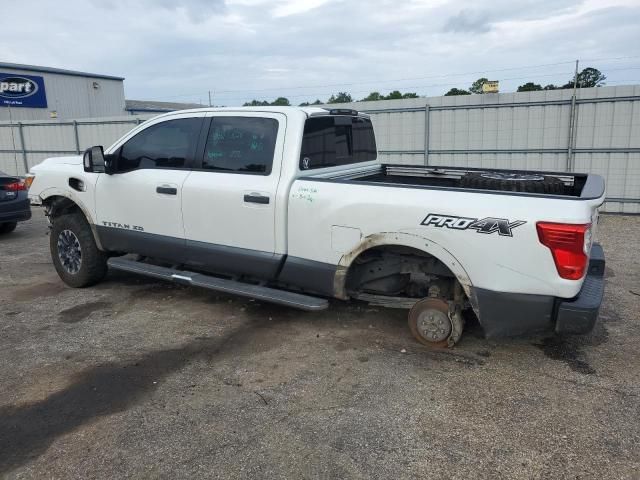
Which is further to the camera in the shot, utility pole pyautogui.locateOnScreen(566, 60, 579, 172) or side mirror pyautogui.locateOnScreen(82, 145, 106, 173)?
utility pole pyautogui.locateOnScreen(566, 60, 579, 172)

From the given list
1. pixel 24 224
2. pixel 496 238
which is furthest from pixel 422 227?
pixel 24 224

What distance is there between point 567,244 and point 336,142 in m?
2.50

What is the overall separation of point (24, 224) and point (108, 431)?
921cm

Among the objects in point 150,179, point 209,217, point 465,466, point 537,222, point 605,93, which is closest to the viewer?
point 465,466

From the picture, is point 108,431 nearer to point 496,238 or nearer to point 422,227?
point 422,227

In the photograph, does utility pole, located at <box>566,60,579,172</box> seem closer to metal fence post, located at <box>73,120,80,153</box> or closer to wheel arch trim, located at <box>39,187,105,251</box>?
wheel arch trim, located at <box>39,187,105,251</box>

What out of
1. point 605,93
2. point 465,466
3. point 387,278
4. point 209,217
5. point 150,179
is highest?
point 605,93

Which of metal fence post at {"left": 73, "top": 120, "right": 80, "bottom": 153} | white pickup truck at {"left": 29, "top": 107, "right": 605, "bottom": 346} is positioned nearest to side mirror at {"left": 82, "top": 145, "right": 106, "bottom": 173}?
white pickup truck at {"left": 29, "top": 107, "right": 605, "bottom": 346}

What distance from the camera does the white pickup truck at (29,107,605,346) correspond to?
356 cm

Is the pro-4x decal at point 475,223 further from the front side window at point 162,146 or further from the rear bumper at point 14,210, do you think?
the rear bumper at point 14,210

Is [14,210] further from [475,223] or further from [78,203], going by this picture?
[475,223]

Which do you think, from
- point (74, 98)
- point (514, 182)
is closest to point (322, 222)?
point (514, 182)

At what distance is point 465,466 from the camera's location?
2.81 m

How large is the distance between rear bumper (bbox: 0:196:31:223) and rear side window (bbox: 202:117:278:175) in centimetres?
569
